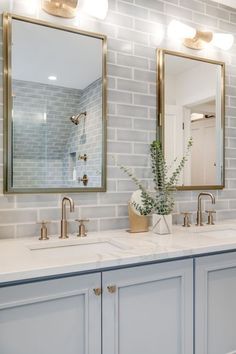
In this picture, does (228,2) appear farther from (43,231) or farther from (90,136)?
(43,231)

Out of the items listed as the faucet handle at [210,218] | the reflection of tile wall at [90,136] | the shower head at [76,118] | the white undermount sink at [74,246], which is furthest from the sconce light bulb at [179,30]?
the white undermount sink at [74,246]

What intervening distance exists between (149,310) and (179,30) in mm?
1820

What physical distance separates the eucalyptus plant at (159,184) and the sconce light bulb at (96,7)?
0.85 meters

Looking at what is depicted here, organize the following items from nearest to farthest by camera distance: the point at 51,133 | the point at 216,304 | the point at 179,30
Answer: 1. the point at 216,304
2. the point at 51,133
3. the point at 179,30

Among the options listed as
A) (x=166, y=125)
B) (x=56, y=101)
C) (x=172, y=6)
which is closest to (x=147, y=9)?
(x=172, y=6)

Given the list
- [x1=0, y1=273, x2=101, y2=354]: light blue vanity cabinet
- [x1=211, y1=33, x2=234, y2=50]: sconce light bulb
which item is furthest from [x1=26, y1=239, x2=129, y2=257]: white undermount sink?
[x1=211, y1=33, x2=234, y2=50]: sconce light bulb

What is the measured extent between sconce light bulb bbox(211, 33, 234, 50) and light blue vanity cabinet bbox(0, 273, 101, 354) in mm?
1942

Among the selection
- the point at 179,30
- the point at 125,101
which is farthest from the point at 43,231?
the point at 179,30

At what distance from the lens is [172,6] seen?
7.00 ft

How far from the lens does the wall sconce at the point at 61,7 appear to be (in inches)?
67.6

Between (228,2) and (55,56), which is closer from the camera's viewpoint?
(55,56)

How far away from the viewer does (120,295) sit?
1.31 metres

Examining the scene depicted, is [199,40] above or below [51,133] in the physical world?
above

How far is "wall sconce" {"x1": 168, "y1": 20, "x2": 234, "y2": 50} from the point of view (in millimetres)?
2113
